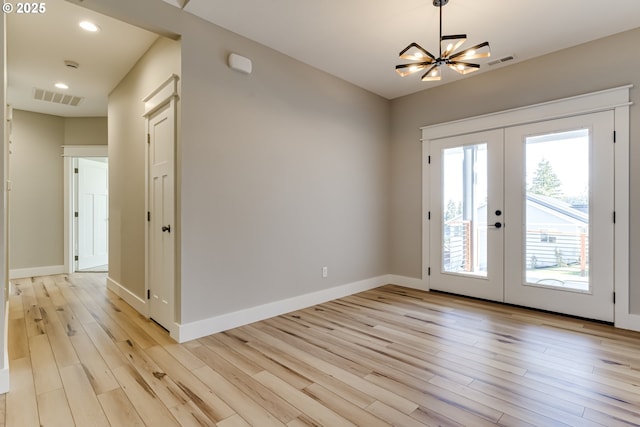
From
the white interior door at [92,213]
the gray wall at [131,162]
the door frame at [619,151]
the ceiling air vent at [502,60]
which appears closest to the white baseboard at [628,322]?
the door frame at [619,151]

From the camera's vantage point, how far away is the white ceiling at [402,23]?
2.69 m

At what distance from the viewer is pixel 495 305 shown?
381 centimetres

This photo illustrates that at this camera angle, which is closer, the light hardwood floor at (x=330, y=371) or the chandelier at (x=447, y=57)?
the light hardwood floor at (x=330, y=371)

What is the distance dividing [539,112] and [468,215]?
1402 millimetres

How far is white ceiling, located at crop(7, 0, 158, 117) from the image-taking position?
2.91 meters

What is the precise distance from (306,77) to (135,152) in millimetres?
2212

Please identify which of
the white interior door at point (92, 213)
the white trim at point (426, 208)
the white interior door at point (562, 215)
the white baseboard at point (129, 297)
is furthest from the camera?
the white interior door at point (92, 213)

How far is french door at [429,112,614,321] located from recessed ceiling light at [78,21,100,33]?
13.4 ft

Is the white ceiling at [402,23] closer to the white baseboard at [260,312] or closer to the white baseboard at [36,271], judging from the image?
the white baseboard at [260,312]

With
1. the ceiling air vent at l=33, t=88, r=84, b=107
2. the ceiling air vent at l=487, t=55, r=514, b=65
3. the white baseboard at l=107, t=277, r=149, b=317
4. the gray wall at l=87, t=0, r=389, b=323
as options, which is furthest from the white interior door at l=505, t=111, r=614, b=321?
the ceiling air vent at l=33, t=88, r=84, b=107

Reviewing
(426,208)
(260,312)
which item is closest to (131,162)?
(260,312)

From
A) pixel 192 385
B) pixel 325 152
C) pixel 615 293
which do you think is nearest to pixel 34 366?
pixel 192 385

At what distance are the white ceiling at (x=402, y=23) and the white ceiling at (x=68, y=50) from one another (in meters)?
0.93

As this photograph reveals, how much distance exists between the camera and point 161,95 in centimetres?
304
